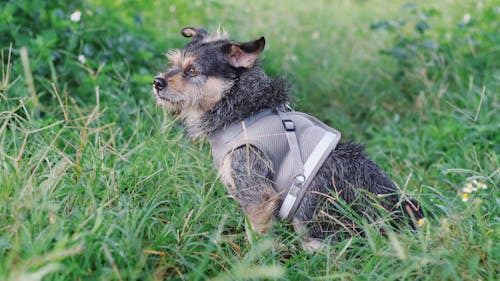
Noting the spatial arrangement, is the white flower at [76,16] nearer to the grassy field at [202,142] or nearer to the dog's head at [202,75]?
the grassy field at [202,142]

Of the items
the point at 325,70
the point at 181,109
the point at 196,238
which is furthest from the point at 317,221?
the point at 325,70

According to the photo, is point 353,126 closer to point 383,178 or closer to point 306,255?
point 383,178

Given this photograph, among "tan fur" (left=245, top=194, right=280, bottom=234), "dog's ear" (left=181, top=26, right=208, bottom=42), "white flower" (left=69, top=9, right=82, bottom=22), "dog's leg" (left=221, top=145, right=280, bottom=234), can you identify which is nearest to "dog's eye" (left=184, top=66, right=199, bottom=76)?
"dog's ear" (left=181, top=26, right=208, bottom=42)

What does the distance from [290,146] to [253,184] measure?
11.9 inches

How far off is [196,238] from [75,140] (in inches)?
60.4

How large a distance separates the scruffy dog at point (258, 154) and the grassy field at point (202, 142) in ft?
0.47

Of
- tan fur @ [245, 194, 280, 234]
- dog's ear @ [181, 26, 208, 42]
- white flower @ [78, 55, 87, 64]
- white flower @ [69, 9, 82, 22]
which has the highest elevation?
dog's ear @ [181, 26, 208, 42]

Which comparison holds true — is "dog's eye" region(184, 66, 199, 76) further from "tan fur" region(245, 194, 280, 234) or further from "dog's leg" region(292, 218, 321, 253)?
"dog's leg" region(292, 218, 321, 253)

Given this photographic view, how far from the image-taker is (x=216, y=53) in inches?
138

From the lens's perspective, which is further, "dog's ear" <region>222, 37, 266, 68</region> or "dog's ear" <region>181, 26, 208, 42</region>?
"dog's ear" <region>181, 26, 208, 42</region>

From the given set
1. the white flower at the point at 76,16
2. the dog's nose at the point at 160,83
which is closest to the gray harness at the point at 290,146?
the dog's nose at the point at 160,83

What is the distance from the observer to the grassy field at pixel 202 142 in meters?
2.74

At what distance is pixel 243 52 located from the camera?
11.2 feet

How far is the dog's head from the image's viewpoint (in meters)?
3.48
